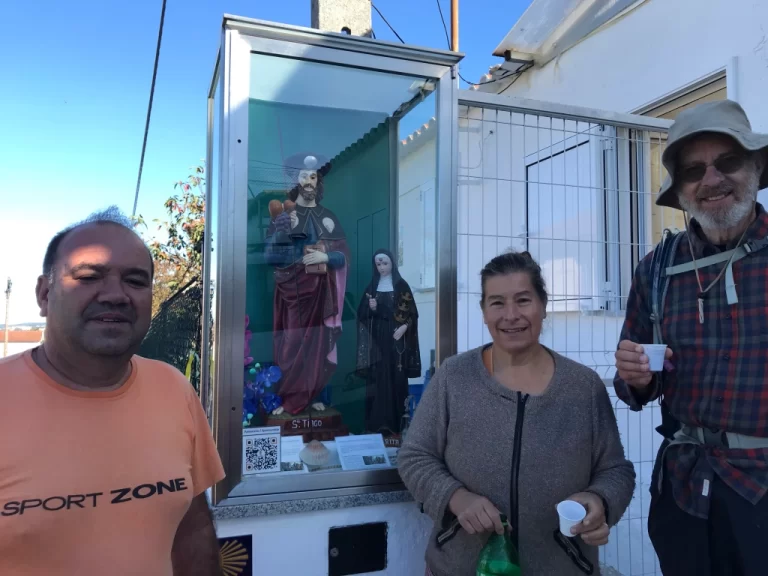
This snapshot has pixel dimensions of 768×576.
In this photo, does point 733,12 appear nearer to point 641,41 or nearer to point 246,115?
point 641,41

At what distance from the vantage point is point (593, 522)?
65.9 inches

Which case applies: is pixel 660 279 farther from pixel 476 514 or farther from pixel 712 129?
pixel 476 514

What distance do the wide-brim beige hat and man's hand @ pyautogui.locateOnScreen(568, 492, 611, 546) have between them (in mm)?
1060

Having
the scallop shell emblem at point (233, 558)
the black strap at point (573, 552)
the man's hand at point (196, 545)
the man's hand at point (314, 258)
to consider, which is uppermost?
the man's hand at point (314, 258)

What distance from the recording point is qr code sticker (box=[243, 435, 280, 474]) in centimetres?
240

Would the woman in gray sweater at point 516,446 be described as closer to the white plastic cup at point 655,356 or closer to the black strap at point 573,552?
the black strap at point 573,552

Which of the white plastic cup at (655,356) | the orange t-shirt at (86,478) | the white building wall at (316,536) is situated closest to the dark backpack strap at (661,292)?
the white plastic cup at (655,356)

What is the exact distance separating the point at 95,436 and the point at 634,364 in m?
1.53

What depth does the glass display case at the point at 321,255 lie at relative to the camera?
2369 millimetres

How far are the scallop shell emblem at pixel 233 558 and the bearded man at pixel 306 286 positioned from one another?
0.60 metres

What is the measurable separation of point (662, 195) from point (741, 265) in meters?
0.37

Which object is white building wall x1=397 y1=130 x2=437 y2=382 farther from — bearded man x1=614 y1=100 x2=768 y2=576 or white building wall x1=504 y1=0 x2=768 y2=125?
white building wall x1=504 y1=0 x2=768 y2=125

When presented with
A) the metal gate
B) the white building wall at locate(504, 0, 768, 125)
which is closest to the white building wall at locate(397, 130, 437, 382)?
the metal gate

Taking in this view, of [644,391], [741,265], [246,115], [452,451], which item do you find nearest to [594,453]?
[644,391]
